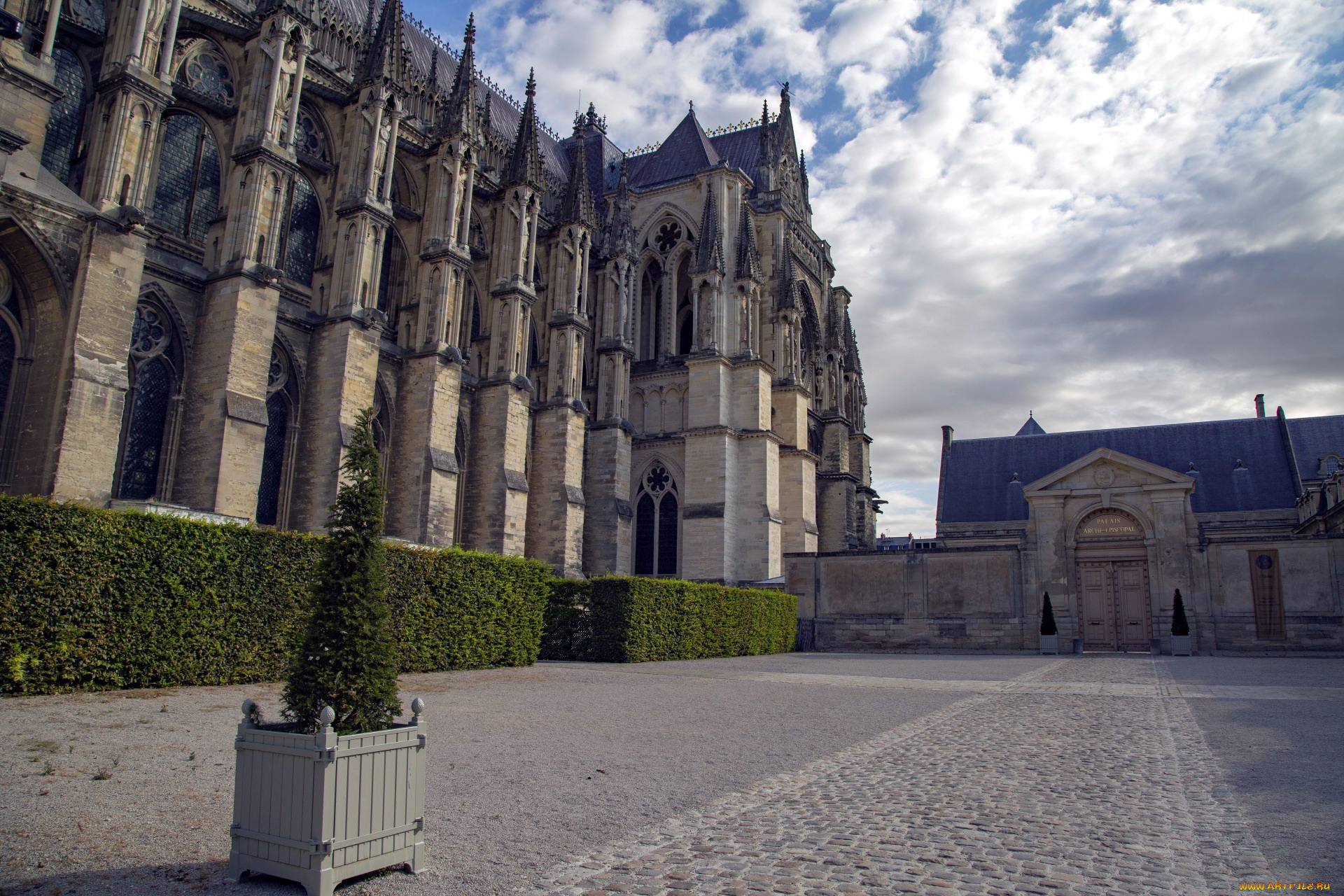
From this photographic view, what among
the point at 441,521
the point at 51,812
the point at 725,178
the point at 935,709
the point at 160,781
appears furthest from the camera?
the point at 725,178

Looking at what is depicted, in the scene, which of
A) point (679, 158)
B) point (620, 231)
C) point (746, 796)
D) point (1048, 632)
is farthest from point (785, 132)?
point (746, 796)

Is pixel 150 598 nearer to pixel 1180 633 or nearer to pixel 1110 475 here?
pixel 1180 633

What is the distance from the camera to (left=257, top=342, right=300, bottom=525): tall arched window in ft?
62.5

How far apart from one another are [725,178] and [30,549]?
27228mm

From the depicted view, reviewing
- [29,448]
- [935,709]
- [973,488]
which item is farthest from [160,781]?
[973,488]

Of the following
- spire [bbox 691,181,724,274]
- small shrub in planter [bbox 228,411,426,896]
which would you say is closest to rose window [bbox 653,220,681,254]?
spire [bbox 691,181,724,274]

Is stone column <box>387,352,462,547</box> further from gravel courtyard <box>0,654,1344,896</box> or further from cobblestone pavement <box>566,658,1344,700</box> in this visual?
gravel courtyard <box>0,654,1344,896</box>

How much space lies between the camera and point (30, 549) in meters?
8.56

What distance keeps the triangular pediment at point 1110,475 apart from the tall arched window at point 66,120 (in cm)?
2422

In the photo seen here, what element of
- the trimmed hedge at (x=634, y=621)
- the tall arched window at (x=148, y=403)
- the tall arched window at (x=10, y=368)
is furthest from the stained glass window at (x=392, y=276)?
the trimmed hedge at (x=634, y=621)

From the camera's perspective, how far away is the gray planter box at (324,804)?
348cm

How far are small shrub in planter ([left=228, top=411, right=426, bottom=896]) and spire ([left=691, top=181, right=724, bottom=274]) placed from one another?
2749 cm

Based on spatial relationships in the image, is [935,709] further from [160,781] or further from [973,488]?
[973,488]

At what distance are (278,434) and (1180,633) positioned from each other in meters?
22.5
